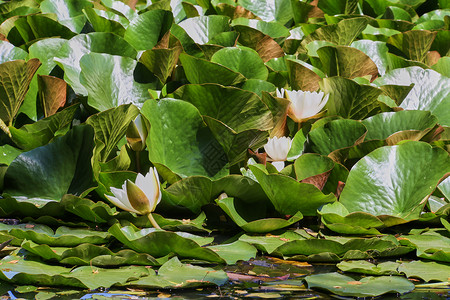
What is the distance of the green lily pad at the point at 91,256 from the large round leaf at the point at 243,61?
1.09 meters

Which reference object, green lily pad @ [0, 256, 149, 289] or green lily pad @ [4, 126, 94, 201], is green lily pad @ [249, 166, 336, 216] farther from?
green lily pad @ [4, 126, 94, 201]

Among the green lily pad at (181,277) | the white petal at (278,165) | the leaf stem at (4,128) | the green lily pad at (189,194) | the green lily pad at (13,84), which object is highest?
the green lily pad at (13,84)

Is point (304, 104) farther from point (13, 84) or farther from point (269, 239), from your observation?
point (13, 84)

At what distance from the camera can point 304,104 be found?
2.34 metres

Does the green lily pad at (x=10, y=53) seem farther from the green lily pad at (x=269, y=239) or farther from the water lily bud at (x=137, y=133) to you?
the green lily pad at (x=269, y=239)

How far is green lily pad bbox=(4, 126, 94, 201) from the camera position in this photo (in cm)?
216

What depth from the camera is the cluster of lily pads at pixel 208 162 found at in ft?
5.72

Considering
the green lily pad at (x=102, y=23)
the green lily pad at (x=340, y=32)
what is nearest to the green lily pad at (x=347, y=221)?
the green lily pad at (x=340, y=32)

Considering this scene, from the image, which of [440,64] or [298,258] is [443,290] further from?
[440,64]

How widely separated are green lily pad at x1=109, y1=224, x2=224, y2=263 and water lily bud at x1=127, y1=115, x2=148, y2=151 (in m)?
0.41

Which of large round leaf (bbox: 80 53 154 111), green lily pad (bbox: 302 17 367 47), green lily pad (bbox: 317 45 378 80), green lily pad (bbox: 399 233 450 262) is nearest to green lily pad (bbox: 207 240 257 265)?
green lily pad (bbox: 399 233 450 262)

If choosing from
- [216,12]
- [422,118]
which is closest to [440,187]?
[422,118]

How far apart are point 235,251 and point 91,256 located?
1.35ft

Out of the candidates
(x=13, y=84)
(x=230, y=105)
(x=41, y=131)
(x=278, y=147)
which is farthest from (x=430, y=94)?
(x=13, y=84)
